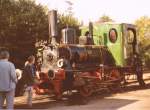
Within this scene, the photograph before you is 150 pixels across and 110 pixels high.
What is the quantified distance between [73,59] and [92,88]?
145 cm

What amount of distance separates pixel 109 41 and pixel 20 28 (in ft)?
24.3

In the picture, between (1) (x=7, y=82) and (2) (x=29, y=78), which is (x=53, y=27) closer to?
(2) (x=29, y=78)

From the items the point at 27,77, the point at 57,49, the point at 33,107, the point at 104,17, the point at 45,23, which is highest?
the point at 104,17

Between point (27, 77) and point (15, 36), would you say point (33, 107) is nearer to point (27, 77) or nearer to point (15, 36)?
point (27, 77)

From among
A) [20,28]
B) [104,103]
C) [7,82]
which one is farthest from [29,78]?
[20,28]

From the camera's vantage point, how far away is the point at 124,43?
18.3 m

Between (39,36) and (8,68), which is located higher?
(39,36)

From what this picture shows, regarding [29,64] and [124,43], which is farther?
[124,43]

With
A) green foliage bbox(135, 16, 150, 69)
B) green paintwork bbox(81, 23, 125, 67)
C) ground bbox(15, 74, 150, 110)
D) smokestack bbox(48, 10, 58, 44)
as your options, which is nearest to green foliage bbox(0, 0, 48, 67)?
green paintwork bbox(81, 23, 125, 67)

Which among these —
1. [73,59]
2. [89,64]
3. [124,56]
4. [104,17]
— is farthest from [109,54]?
[104,17]

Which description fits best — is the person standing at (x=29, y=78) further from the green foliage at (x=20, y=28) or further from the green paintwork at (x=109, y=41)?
the green foliage at (x=20, y=28)

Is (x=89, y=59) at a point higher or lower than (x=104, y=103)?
higher

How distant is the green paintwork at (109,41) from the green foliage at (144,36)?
22.8m

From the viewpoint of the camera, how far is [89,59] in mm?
16516
